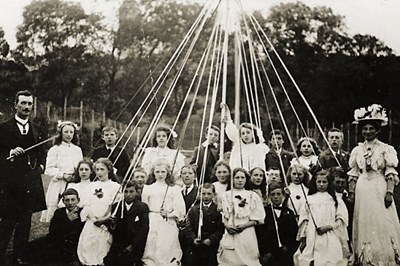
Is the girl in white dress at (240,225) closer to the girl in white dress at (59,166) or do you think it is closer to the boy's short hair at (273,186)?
the boy's short hair at (273,186)

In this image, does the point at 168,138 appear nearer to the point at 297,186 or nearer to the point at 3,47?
the point at 297,186

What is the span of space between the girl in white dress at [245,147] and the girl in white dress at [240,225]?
0.36 m

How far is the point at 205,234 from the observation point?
3467mm

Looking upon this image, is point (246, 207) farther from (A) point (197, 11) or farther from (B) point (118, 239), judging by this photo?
(A) point (197, 11)

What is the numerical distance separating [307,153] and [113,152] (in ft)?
5.08

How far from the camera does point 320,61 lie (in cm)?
446

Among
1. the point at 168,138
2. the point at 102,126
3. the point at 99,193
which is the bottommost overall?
the point at 99,193

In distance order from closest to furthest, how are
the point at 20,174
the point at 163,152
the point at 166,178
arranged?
1. the point at 166,178
2. the point at 20,174
3. the point at 163,152

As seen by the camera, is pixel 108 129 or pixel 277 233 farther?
pixel 108 129

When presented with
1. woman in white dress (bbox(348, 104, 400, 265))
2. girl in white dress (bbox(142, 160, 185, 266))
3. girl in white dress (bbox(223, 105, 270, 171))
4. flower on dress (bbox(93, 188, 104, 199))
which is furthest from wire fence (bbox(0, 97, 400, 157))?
girl in white dress (bbox(142, 160, 185, 266))

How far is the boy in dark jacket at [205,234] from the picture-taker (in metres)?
3.45

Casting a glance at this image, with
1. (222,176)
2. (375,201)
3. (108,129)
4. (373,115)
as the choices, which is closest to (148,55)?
(108,129)

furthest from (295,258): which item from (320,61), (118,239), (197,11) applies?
(197,11)

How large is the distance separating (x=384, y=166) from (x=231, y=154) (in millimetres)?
1122
